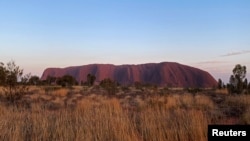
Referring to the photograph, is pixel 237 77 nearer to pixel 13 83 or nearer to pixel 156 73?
pixel 13 83

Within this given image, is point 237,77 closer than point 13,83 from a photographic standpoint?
No

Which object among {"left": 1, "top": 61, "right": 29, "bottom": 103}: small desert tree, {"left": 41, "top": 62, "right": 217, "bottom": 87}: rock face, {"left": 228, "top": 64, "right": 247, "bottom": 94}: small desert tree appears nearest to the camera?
{"left": 1, "top": 61, "right": 29, "bottom": 103}: small desert tree

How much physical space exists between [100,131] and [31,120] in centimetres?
274

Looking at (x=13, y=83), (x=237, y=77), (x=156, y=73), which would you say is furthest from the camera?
(x=156, y=73)

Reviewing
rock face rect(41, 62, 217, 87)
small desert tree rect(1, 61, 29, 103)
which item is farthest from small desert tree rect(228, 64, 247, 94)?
rock face rect(41, 62, 217, 87)

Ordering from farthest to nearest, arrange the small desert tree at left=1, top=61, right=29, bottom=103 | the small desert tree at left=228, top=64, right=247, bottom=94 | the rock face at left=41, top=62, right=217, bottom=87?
the rock face at left=41, top=62, right=217, bottom=87, the small desert tree at left=228, top=64, right=247, bottom=94, the small desert tree at left=1, top=61, right=29, bottom=103

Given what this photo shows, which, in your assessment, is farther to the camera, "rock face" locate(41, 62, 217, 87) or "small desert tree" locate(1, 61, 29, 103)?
"rock face" locate(41, 62, 217, 87)

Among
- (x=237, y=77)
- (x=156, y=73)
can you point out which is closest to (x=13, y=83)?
(x=237, y=77)

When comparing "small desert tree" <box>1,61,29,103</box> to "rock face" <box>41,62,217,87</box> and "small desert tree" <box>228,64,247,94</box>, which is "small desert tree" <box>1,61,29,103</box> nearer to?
"small desert tree" <box>228,64,247,94</box>

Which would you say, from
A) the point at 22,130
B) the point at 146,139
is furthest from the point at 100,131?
the point at 22,130

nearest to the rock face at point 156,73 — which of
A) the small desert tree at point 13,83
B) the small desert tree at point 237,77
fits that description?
the small desert tree at point 237,77

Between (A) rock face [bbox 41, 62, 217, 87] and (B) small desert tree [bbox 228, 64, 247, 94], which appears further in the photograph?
(A) rock face [bbox 41, 62, 217, 87]

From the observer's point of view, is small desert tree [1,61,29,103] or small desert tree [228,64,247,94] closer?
small desert tree [1,61,29,103]

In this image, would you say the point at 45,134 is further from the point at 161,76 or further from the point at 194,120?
the point at 161,76
